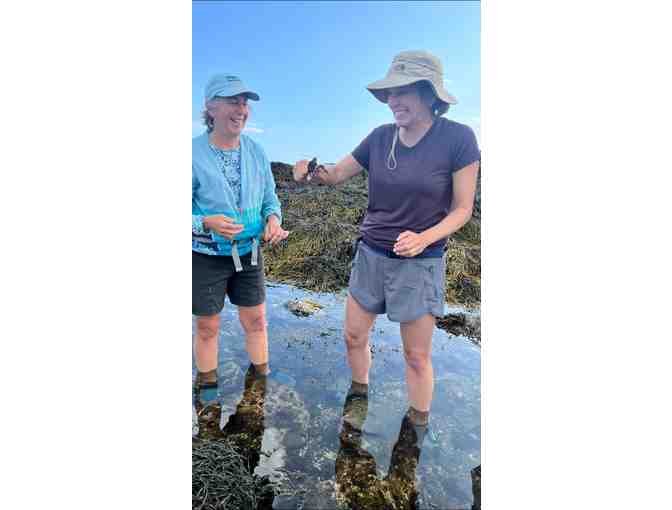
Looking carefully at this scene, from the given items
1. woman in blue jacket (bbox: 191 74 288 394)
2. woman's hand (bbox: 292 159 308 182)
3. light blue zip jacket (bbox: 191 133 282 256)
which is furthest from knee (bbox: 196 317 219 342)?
woman's hand (bbox: 292 159 308 182)

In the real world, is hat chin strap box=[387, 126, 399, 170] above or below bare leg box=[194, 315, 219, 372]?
above

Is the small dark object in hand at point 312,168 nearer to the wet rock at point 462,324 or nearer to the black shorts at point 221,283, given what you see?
the black shorts at point 221,283

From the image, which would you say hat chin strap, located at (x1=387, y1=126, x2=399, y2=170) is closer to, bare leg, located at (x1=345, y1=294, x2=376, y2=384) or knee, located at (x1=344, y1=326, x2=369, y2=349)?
bare leg, located at (x1=345, y1=294, x2=376, y2=384)

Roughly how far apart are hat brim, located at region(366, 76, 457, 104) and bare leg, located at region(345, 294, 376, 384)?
80 cm

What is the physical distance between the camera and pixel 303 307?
1.73 meters

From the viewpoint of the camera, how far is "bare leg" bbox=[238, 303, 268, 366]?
171 cm

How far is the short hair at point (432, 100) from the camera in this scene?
1.54m

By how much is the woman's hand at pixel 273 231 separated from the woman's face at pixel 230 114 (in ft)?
1.17
